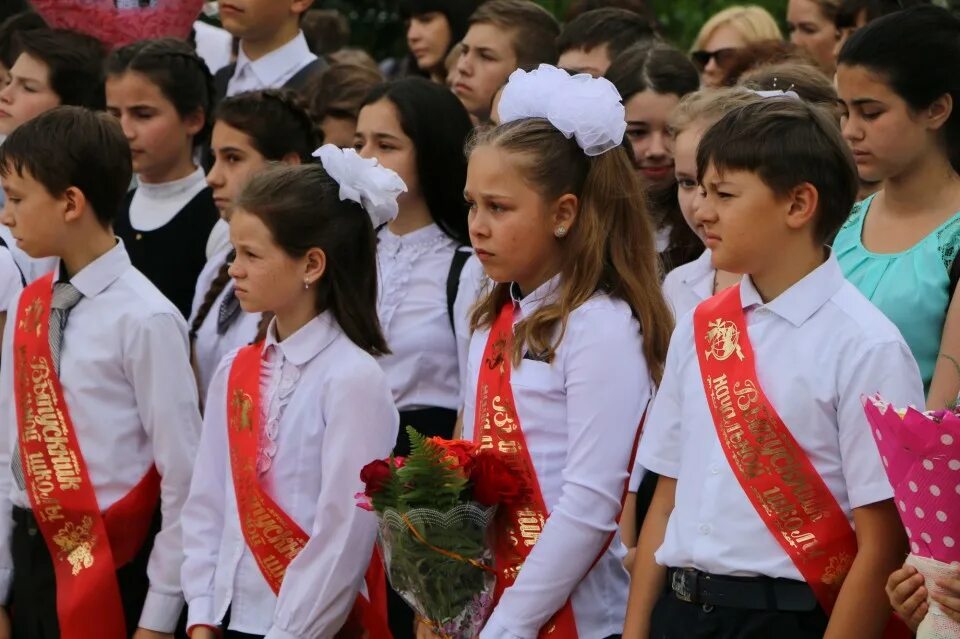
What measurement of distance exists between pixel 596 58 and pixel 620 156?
2.43m

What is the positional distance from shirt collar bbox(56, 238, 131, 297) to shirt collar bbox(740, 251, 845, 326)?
2149 millimetres

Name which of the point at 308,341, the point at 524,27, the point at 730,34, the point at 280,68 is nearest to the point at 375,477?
the point at 308,341

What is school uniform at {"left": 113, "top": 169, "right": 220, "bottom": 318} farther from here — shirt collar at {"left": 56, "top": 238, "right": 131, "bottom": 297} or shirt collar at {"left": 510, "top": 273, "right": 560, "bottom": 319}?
shirt collar at {"left": 510, "top": 273, "right": 560, "bottom": 319}

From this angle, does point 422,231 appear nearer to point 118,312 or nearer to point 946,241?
point 118,312

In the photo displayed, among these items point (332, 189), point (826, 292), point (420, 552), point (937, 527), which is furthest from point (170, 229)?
point (937, 527)

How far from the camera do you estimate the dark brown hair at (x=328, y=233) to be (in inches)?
164

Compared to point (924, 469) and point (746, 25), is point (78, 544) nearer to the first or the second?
point (924, 469)

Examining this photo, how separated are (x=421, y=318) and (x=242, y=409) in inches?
42.4

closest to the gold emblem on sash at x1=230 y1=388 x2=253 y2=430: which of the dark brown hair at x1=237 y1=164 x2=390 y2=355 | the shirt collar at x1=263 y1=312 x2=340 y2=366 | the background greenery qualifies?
the shirt collar at x1=263 y1=312 x2=340 y2=366

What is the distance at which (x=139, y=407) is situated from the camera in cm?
454

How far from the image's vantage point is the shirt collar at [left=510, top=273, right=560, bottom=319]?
385 centimetres

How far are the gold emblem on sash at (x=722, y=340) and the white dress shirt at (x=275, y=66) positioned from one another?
11.9ft

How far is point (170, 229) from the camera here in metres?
5.71

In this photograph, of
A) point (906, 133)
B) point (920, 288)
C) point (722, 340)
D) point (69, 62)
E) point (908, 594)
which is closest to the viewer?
point (908, 594)
